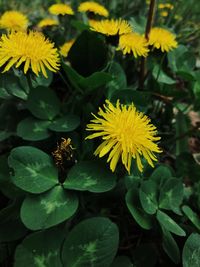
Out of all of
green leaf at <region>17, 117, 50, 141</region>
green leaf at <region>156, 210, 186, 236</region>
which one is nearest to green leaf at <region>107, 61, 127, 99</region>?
A: green leaf at <region>17, 117, 50, 141</region>

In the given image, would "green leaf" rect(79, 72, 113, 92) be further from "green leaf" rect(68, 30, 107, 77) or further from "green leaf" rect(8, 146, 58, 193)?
"green leaf" rect(8, 146, 58, 193)

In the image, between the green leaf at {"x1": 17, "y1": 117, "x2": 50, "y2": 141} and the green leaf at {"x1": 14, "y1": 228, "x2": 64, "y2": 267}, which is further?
the green leaf at {"x1": 17, "y1": 117, "x2": 50, "y2": 141}

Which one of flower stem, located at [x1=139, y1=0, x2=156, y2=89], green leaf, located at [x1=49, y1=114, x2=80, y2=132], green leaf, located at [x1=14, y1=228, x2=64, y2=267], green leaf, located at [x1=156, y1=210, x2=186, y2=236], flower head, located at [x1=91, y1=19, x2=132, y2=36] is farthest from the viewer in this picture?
flower stem, located at [x1=139, y1=0, x2=156, y2=89]

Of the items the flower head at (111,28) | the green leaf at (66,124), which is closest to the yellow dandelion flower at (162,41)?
the flower head at (111,28)

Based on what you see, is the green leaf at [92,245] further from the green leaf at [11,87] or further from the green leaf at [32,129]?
the green leaf at [11,87]

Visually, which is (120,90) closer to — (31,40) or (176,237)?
(31,40)

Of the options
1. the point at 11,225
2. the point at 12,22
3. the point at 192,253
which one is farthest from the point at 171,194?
the point at 12,22

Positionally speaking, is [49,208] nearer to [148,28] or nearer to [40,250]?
[40,250]
